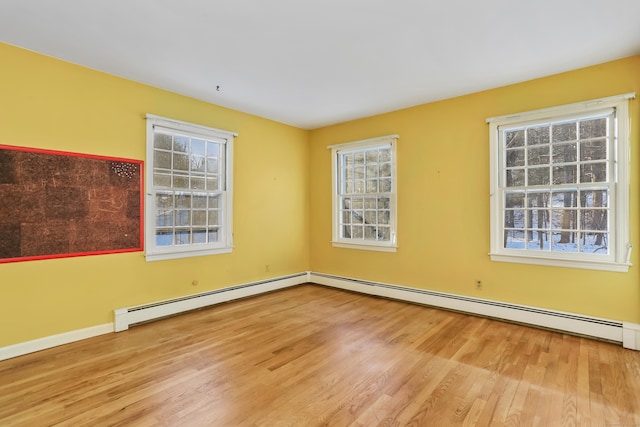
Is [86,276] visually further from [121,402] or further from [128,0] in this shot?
[128,0]

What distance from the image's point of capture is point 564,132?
350 centimetres

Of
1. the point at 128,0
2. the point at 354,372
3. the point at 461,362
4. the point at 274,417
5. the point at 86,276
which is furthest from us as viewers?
the point at 86,276

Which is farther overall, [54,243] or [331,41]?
[54,243]

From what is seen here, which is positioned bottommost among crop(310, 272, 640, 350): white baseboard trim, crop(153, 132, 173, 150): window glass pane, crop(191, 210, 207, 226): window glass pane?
crop(310, 272, 640, 350): white baseboard trim

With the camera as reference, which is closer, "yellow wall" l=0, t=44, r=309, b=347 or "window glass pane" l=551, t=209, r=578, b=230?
"yellow wall" l=0, t=44, r=309, b=347

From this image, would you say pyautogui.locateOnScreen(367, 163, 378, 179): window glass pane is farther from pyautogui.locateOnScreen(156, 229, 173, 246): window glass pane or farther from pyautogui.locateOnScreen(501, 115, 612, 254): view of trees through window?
pyautogui.locateOnScreen(156, 229, 173, 246): window glass pane

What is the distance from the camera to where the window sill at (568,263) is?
3.15 m

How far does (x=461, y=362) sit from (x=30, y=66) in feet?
16.0

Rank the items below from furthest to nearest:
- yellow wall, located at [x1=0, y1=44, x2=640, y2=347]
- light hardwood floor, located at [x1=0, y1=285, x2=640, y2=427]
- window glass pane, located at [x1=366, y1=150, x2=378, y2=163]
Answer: window glass pane, located at [x1=366, y1=150, x2=378, y2=163] → yellow wall, located at [x1=0, y1=44, x2=640, y2=347] → light hardwood floor, located at [x1=0, y1=285, x2=640, y2=427]

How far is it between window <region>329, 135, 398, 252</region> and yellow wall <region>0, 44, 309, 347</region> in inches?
49.6

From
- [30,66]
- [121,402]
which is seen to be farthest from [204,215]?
[121,402]

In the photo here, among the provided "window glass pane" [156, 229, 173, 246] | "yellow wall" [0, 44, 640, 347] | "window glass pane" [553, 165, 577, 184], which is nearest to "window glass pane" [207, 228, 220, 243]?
"yellow wall" [0, 44, 640, 347]

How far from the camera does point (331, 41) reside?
2844mm

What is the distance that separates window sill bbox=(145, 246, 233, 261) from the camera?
383 centimetres
